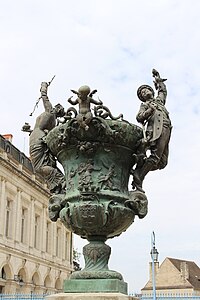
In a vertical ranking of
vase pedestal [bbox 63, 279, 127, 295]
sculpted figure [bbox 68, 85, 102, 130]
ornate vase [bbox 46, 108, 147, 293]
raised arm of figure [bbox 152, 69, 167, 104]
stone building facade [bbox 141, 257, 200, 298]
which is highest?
stone building facade [bbox 141, 257, 200, 298]

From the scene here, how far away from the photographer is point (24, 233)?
28.7m

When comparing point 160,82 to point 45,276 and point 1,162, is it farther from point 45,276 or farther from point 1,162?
point 45,276

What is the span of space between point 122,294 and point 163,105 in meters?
2.02

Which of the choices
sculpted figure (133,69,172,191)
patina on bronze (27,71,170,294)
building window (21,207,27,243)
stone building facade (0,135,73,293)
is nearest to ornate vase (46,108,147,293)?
patina on bronze (27,71,170,294)

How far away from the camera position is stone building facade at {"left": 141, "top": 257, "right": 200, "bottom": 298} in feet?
174

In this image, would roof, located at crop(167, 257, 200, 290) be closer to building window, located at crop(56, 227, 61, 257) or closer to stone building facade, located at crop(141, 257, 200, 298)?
stone building facade, located at crop(141, 257, 200, 298)

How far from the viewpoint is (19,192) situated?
2772 cm

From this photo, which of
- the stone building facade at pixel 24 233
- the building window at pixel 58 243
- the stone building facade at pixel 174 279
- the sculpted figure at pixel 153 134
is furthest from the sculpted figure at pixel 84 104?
the stone building facade at pixel 174 279

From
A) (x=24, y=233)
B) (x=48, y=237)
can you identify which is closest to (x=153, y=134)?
(x=24, y=233)

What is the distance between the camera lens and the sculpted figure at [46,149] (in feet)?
17.3

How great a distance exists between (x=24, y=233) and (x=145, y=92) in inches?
960

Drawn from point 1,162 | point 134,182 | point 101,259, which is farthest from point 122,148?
point 1,162

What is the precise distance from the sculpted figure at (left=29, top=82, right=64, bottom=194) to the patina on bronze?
168 millimetres

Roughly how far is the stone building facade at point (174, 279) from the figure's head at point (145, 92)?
48.9m
